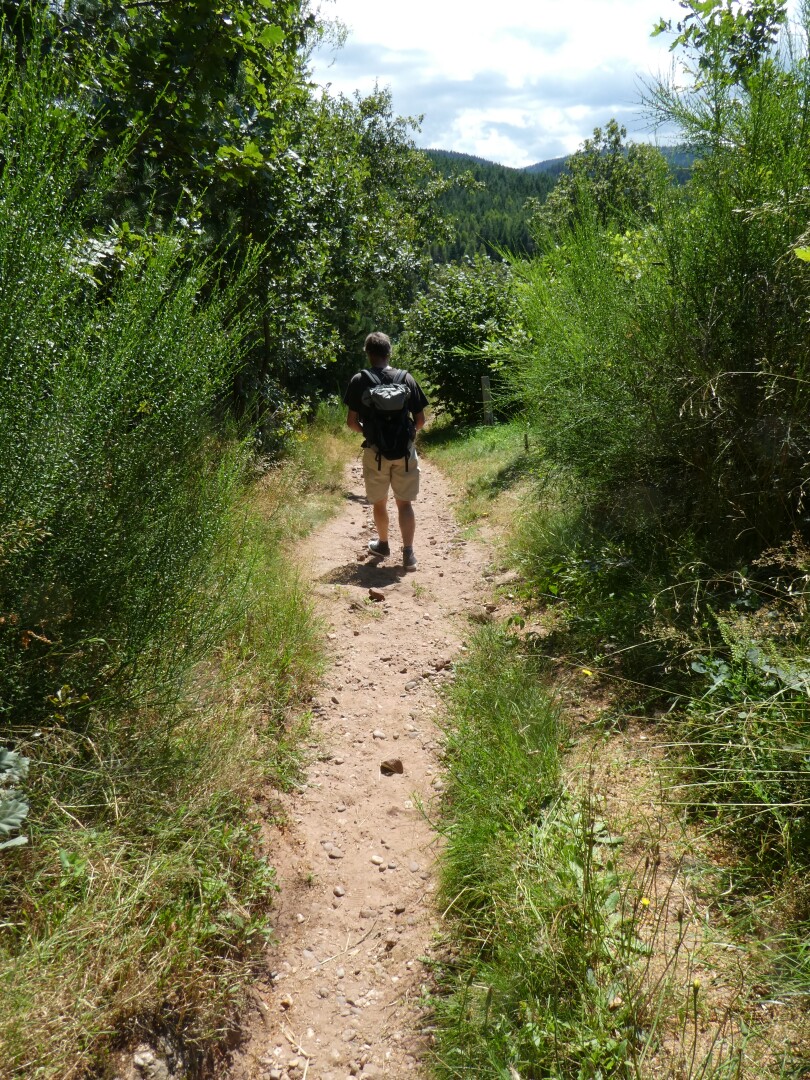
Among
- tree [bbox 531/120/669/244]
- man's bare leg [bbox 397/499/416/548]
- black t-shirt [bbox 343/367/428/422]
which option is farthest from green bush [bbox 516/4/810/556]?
man's bare leg [bbox 397/499/416/548]

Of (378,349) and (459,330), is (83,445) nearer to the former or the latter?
(378,349)

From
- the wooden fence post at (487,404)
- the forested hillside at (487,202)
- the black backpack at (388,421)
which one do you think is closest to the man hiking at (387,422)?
the black backpack at (388,421)

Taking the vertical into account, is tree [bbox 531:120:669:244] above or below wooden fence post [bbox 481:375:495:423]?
above

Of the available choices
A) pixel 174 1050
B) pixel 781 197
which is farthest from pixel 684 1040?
pixel 781 197

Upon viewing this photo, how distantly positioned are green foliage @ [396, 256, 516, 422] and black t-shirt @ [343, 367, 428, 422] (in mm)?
6997

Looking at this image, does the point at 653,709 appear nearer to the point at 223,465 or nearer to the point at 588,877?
the point at 588,877

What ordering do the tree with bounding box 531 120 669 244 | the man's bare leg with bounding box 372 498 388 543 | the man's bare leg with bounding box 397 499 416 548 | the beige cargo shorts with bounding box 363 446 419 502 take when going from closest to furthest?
1. the tree with bounding box 531 120 669 244
2. the beige cargo shorts with bounding box 363 446 419 502
3. the man's bare leg with bounding box 397 499 416 548
4. the man's bare leg with bounding box 372 498 388 543

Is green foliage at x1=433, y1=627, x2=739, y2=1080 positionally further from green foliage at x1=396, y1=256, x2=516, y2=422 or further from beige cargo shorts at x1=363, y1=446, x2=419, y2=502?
green foliage at x1=396, y1=256, x2=516, y2=422

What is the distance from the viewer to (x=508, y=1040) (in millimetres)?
2008

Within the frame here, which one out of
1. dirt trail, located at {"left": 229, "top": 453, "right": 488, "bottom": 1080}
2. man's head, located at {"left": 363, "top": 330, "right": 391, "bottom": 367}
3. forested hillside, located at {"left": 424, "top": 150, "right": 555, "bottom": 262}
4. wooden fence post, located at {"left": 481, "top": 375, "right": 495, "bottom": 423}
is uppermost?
forested hillside, located at {"left": 424, "top": 150, "right": 555, "bottom": 262}

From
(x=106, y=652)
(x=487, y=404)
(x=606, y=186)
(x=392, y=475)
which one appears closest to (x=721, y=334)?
(x=392, y=475)

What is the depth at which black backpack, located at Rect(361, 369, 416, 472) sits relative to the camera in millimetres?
5703

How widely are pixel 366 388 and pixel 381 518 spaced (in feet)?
4.14

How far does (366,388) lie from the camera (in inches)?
228
